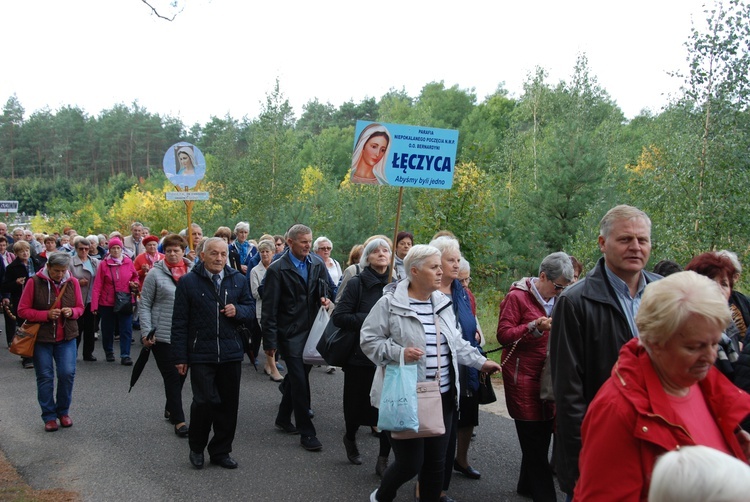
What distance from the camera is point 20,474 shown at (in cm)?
591

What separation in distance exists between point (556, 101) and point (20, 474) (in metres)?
35.6

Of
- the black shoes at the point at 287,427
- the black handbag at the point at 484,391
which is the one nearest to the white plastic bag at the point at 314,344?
the black shoes at the point at 287,427

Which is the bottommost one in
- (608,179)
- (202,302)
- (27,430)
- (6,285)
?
(27,430)

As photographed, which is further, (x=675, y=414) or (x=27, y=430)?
(x=27, y=430)

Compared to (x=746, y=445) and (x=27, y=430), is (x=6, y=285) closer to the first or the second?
(x=27, y=430)

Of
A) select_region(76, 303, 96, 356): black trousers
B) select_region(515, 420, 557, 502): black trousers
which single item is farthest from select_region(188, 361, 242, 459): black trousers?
select_region(76, 303, 96, 356): black trousers

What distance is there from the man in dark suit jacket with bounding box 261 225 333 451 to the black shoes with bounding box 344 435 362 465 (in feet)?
1.58

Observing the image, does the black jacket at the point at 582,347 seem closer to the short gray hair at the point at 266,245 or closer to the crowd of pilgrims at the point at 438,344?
the crowd of pilgrims at the point at 438,344

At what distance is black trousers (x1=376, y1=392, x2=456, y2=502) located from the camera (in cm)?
444

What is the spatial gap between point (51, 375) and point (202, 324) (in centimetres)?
251

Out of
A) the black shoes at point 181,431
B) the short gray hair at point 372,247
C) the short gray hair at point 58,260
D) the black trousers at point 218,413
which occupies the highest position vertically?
→ the short gray hair at point 372,247

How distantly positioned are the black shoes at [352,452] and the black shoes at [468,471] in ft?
3.02

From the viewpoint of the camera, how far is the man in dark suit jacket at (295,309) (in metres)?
6.70

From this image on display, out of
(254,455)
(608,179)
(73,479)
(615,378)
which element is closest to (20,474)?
(73,479)
